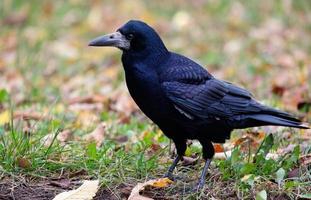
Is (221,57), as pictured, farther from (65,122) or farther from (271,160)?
(271,160)

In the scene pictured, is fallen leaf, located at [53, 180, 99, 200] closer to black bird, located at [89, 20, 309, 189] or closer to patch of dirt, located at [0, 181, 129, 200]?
patch of dirt, located at [0, 181, 129, 200]

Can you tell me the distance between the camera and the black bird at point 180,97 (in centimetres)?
438

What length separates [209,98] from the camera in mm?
4602

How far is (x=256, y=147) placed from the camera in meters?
5.23

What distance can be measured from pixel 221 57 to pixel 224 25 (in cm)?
178

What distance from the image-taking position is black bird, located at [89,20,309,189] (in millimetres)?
4375

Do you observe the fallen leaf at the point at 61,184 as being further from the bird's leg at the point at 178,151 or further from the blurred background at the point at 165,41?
the blurred background at the point at 165,41

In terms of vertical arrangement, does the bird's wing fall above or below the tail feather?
above

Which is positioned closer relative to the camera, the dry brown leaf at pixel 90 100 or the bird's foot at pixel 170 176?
the bird's foot at pixel 170 176

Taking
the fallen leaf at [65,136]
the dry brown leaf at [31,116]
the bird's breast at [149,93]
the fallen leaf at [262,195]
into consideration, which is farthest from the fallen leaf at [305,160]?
the dry brown leaf at [31,116]

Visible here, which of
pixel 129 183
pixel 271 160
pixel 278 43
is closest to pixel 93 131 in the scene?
pixel 129 183

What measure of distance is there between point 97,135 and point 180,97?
1.27 m

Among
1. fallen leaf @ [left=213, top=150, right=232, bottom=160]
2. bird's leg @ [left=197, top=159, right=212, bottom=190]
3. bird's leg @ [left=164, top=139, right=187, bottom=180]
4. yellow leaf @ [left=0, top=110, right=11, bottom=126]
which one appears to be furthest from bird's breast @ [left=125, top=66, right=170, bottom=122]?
yellow leaf @ [left=0, top=110, right=11, bottom=126]

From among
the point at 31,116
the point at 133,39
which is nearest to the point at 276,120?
the point at 133,39
